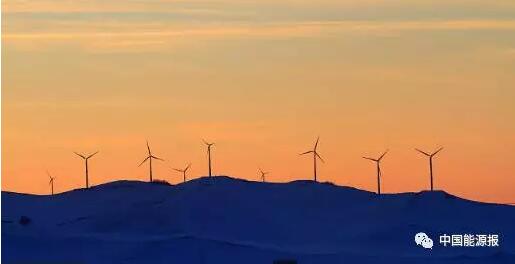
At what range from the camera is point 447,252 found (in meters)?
181

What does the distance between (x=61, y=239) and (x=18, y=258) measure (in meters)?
20.4

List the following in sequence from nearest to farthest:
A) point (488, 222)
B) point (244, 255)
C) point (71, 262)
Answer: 1. point (71, 262)
2. point (244, 255)
3. point (488, 222)

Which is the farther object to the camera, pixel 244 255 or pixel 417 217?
pixel 417 217

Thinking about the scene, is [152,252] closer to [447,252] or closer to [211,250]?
[211,250]

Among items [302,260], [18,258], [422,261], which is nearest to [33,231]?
[18,258]

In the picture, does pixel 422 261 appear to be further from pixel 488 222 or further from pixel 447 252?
pixel 488 222

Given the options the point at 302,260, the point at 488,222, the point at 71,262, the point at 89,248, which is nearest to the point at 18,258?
the point at 71,262

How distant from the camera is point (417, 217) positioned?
19850cm

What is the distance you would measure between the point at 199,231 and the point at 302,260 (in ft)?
61.1

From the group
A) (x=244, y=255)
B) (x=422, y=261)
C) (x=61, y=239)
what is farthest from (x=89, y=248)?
(x=422, y=261)

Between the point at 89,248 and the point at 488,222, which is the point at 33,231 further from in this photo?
the point at 488,222

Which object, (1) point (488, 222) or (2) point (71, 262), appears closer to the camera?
(2) point (71, 262)

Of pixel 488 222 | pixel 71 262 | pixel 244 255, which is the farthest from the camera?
pixel 488 222

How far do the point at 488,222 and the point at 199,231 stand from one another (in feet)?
105
